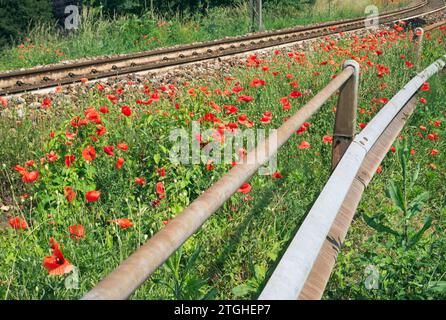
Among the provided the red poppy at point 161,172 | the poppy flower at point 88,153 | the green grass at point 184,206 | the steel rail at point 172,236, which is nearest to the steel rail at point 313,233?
the steel rail at point 172,236

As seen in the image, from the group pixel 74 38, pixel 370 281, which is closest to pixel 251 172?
pixel 370 281

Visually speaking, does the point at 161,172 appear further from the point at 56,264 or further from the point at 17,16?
the point at 17,16

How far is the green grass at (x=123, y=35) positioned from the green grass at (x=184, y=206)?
713cm

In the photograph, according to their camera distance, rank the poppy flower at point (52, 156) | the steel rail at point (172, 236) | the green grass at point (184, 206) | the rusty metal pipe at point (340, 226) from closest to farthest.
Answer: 1. the steel rail at point (172, 236)
2. the rusty metal pipe at point (340, 226)
3. the green grass at point (184, 206)
4. the poppy flower at point (52, 156)

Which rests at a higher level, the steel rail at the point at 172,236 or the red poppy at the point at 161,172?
the steel rail at the point at 172,236

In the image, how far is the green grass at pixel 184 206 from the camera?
2.91m

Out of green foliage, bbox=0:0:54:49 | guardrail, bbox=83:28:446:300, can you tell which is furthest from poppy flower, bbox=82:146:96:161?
green foliage, bbox=0:0:54:49

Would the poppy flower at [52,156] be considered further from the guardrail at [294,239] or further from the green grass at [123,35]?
the green grass at [123,35]

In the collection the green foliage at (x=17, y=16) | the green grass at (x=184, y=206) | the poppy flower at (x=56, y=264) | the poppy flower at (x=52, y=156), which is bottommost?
the green foliage at (x=17, y=16)

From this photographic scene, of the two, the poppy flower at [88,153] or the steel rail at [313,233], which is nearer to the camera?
the steel rail at [313,233]

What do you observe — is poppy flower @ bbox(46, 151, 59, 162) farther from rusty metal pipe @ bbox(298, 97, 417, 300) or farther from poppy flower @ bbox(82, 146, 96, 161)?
rusty metal pipe @ bbox(298, 97, 417, 300)

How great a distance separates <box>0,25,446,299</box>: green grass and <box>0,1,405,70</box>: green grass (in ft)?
23.4

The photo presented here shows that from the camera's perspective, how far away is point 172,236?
1.55 metres
